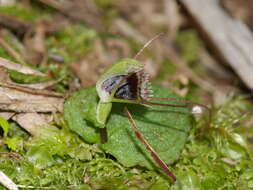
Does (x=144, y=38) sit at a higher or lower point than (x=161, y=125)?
higher

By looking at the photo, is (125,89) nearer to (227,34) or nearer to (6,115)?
(6,115)

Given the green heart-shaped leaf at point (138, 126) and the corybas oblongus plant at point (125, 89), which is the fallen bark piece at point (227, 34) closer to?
the green heart-shaped leaf at point (138, 126)

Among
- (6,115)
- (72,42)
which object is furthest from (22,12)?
(6,115)

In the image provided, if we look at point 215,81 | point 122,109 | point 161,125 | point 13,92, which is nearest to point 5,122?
point 13,92

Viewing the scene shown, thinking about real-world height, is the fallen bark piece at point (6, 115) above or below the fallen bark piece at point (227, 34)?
below

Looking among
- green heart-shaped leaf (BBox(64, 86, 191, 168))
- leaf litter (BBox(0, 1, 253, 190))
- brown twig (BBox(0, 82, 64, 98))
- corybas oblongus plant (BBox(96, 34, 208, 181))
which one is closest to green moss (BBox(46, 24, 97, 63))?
leaf litter (BBox(0, 1, 253, 190))

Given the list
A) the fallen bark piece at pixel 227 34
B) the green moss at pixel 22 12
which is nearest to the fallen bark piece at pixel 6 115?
the green moss at pixel 22 12

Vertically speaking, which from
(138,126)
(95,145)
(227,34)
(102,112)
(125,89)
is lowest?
(95,145)

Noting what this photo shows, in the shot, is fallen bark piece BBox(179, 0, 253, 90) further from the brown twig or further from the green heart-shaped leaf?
the brown twig

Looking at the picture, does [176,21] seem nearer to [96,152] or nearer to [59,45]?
[59,45]
